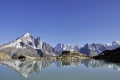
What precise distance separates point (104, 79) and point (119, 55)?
89612 mm

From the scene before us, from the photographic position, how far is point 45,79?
3092cm

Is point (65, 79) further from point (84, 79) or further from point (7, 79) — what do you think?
point (7, 79)

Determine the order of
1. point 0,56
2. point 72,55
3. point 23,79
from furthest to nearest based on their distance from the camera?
point 72,55
point 0,56
point 23,79

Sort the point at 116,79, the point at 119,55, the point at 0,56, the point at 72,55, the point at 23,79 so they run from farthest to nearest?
the point at 72,55
the point at 0,56
the point at 119,55
the point at 23,79
the point at 116,79

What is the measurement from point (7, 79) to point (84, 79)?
624 inches

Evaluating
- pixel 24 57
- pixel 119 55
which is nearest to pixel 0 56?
pixel 24 57

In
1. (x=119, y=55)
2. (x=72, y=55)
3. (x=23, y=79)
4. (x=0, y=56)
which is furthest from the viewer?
(x=72, y=55)

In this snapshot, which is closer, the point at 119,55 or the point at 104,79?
the point at 104,79

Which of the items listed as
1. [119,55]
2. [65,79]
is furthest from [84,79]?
[119,55]

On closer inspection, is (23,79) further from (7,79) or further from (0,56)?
(0,56)

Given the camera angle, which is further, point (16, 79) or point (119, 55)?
point (119, 55)

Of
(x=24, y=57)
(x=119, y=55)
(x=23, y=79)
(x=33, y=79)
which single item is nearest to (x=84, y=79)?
(x=33, y=79)

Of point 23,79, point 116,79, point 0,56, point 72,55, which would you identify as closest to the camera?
point 116,79

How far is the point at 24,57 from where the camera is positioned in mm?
125250
